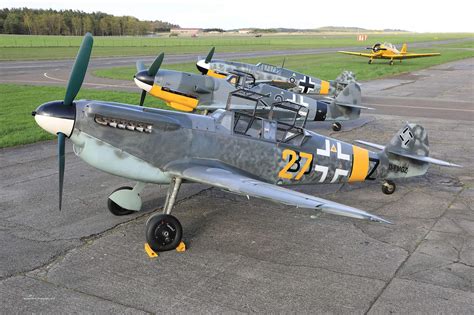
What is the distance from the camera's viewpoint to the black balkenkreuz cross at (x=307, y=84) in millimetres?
23403

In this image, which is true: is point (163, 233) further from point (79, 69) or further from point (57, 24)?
point (57, 24)

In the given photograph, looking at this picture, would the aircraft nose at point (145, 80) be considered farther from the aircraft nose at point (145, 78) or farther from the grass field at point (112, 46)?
the grass field at point (112, 46)

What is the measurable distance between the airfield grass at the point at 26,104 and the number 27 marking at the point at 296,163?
9772 mm

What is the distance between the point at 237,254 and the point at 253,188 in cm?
123

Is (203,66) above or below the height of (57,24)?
below

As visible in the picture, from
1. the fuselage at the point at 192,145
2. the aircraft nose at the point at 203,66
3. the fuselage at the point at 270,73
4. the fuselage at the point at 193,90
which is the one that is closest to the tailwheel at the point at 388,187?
the fuselage at the point at 192,145

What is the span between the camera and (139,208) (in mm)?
8602

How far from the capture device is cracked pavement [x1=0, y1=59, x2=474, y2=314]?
18.8ft

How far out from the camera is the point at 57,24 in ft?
481

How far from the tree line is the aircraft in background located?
122 meters

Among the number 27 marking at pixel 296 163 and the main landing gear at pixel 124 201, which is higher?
the number 27 marking at pixel 296 163

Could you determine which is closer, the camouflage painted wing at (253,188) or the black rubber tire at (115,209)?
the camouflage painted wing at (253,188)

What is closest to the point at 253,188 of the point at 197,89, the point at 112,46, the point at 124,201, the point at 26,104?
the point at 124,201

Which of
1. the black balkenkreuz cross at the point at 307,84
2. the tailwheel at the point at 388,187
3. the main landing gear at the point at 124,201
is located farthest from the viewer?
the black balkenkreuz cross at the point at 307,84
